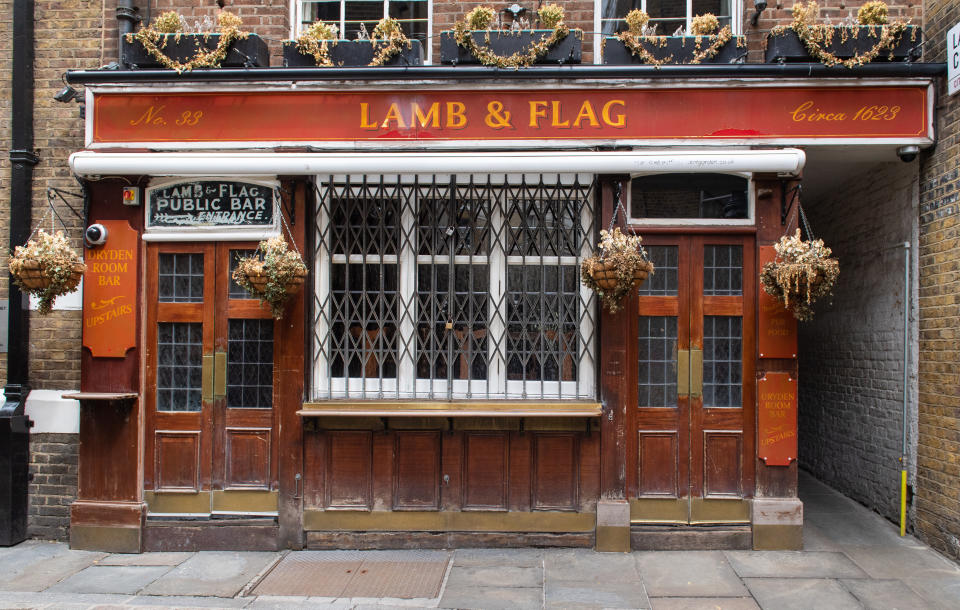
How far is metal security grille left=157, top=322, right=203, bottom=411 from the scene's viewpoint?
6.09m

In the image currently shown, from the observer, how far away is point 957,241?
551 centimetres

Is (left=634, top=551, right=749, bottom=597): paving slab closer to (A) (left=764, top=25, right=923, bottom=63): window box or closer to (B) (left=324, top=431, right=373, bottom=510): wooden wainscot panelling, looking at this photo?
(B) (left=324, top=431, right=373, bottom=510): wooden wainscot panelling

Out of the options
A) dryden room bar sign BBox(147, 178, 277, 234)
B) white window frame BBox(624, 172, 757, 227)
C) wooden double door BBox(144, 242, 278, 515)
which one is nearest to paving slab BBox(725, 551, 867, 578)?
white window frame BBox(624, 172, 757, 227)

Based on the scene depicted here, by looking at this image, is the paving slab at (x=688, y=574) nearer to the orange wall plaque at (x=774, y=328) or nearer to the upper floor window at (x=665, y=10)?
the orange wall plaque at (x=774, y=328)

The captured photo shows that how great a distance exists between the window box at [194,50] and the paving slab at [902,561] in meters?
7.39

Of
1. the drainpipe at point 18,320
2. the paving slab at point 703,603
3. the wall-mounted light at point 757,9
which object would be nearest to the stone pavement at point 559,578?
the paving slab at point 703,603

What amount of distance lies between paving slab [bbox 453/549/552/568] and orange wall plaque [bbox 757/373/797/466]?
2.37 meters

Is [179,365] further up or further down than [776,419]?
further up

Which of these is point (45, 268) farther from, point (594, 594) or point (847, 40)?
point (847, 40)

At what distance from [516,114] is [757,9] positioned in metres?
2.63

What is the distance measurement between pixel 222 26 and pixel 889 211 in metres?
7.22

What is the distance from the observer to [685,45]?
584 cm

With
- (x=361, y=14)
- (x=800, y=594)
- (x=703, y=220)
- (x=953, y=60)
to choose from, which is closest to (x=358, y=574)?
(x=800, y=594)

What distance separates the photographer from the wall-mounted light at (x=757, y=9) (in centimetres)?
593
